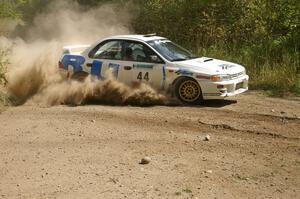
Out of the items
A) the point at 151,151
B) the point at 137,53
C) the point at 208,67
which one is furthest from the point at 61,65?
the point at 151,151

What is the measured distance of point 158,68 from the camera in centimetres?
1141

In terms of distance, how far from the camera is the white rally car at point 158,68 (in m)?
11.0

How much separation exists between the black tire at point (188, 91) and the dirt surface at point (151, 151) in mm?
322

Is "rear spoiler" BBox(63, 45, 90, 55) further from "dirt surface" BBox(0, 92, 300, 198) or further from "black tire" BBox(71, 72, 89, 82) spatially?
"dirt surface" BBox(0, 92, 300, 198)

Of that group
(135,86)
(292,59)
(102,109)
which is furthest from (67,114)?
(292,59)

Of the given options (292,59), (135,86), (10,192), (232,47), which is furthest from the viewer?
(232,47)

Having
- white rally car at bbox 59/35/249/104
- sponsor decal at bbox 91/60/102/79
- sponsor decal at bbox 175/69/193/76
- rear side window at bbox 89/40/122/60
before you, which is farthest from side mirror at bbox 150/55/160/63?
sponsor decal at bbox 91/60/102/79

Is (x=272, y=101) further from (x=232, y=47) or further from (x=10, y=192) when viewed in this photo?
(x=10, y=192)

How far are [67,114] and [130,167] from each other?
3837 millimetres

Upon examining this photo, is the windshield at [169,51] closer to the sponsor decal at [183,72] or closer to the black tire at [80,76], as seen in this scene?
the sponsor decal at [183,72]

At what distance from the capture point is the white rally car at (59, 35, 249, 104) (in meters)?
11.0

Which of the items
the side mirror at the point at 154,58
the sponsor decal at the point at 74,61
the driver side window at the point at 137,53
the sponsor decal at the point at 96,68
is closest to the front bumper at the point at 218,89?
the side mirror at the point at 154,58

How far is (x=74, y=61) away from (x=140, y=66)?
1.75 metres

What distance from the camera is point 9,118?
10.2 m
